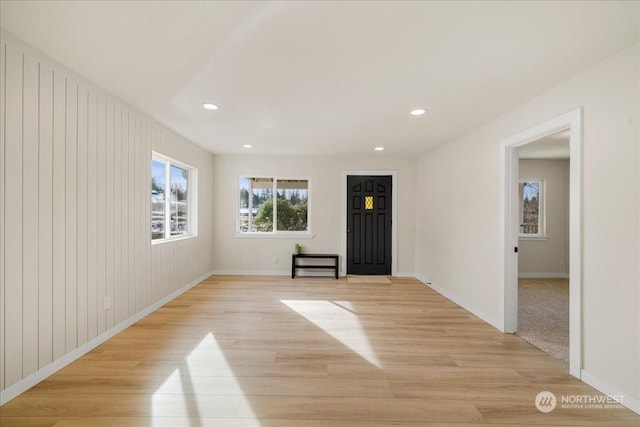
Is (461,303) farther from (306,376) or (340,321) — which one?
(306,376)

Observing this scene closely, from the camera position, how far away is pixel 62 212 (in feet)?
7.67

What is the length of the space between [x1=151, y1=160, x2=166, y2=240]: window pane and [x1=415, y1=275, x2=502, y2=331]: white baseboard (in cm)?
426

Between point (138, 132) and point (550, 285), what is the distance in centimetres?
694

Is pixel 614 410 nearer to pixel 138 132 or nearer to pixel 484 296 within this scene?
pixel 484 296

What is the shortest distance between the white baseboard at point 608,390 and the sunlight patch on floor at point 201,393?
243cm

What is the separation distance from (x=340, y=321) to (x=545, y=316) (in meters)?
2.58

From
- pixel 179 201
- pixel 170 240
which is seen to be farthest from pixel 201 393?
pixel 179 201

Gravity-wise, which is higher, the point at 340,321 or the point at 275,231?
the point at 275,231

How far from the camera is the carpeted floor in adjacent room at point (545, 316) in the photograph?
2885 mm

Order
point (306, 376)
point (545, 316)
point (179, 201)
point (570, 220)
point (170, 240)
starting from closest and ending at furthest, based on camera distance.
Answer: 1. point (306, 376)
2. point (570, 220)
3. point (545, 316)
4. point (170, 240)
5. point (179, 201)

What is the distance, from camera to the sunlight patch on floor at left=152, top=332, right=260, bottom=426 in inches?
73.7

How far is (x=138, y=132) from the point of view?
339cm

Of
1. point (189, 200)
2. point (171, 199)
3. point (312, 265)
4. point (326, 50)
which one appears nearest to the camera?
point (326, 50)

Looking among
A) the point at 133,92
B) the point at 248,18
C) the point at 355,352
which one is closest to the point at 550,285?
the point at 355,352
